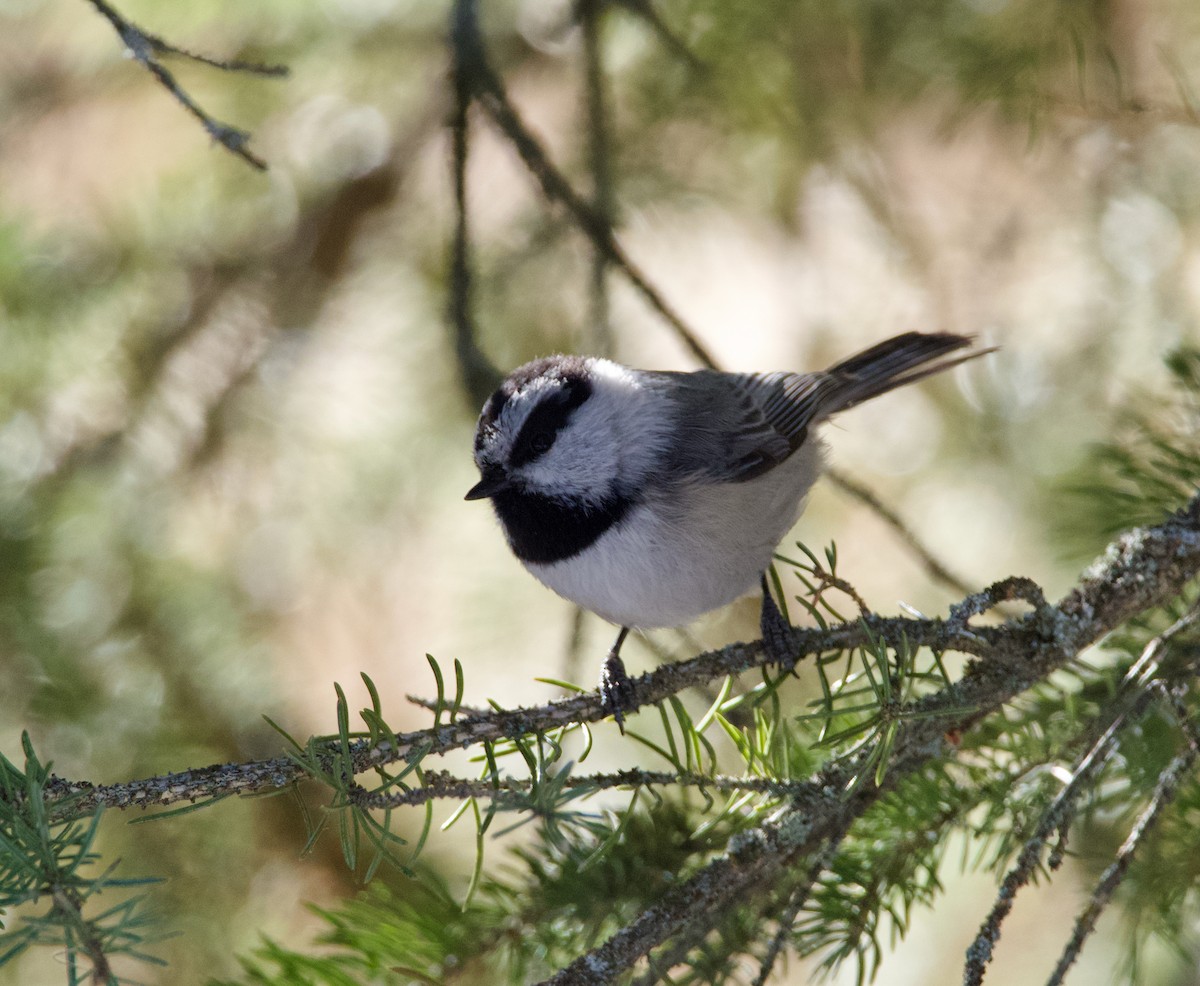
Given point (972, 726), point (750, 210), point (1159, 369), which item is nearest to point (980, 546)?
point (1159, 369)

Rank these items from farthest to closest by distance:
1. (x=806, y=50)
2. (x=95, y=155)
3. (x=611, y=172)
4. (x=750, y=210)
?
(x=95, y=155)
(x=750, y=210)
(x=806, y=50)
(x=611, y=172)

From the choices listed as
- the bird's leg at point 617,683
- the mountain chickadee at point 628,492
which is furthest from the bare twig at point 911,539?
the bird's leg at point 617,683

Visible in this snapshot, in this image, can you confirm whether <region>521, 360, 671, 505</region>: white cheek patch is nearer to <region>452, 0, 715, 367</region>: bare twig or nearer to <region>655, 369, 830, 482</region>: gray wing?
<region>655, 369, 830, 482</region>: gray wing

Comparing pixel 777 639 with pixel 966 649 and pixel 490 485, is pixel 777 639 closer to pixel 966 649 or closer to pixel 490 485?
pixel 966 649

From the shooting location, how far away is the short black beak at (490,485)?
180 cm

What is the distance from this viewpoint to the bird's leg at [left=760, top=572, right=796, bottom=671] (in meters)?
1.44

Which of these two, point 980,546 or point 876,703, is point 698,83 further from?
point 876,703

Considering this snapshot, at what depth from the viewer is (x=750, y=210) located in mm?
2686

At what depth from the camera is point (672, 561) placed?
5.79ft

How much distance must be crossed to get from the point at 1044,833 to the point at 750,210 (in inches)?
74.9

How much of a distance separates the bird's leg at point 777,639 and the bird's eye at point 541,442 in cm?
48

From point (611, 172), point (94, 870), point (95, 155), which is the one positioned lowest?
point (94, 870)

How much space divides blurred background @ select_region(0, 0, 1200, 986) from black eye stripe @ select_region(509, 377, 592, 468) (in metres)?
0.18

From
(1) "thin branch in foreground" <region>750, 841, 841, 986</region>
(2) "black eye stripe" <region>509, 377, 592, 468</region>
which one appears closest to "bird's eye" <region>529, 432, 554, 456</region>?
(2) "black eye stripe" <region>509, 377, 592, 468</region>
